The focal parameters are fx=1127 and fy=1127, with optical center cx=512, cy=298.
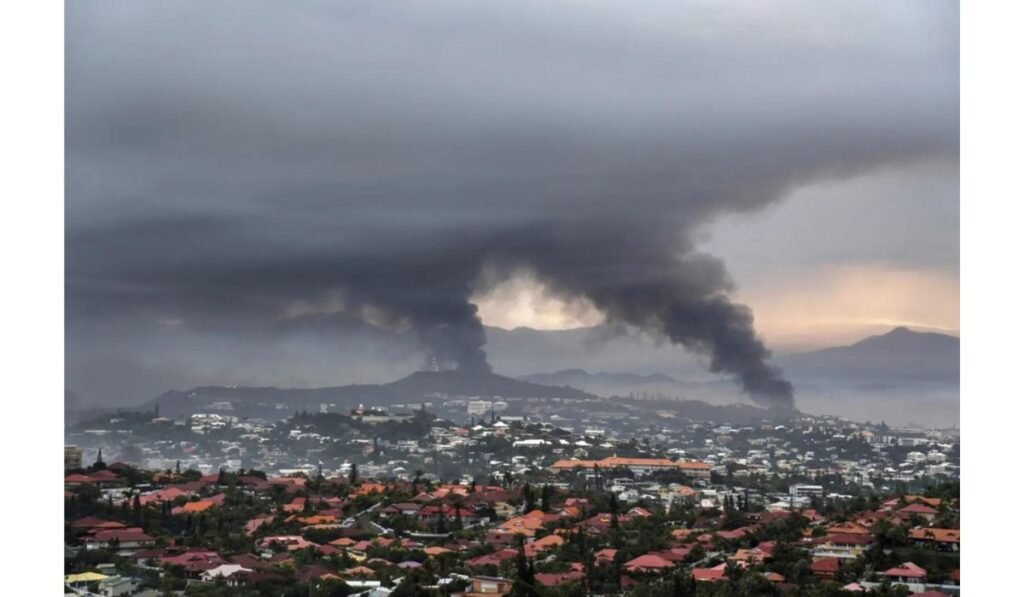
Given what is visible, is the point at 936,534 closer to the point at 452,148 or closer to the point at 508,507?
the point at 508,507

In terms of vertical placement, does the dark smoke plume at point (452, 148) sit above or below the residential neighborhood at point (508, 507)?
above

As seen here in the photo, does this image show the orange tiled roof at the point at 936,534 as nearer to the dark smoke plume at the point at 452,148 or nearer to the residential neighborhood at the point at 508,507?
the residential neighborhood at the point at 508,507

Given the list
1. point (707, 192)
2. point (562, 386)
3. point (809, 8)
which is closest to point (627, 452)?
point (562, 386)

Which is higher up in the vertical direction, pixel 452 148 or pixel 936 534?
pixel 452 148

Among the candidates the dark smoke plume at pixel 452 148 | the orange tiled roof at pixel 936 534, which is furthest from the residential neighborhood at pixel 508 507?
the dark smoke plume at pixel 452 148

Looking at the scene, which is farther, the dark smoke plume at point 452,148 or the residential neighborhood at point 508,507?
the dark smoke plume at point 452,148

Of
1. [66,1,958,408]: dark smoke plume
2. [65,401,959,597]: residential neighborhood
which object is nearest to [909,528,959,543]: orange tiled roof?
[65,401,959,597]: residential neighborhood

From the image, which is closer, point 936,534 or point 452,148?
point 936,534

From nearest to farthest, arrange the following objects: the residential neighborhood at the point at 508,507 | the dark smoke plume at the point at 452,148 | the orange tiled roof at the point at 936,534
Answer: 1. the orange tiled roof at the point at 936,534
2. the residential neighborhood at the point at 508,507
3. the dark smoke plume at the point at 452,148

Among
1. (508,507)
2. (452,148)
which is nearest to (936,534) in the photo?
(508,507)
